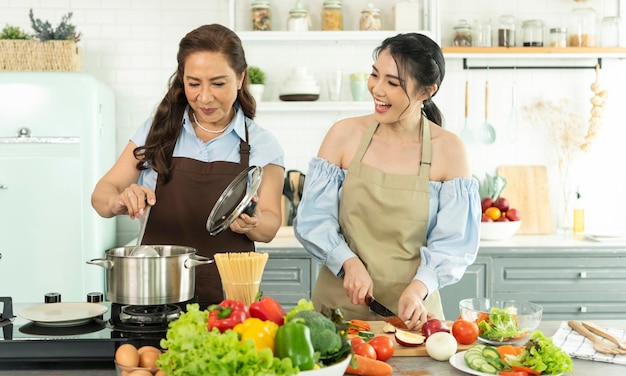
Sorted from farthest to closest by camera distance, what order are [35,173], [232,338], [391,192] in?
[35,173], [391,192], [232,338]

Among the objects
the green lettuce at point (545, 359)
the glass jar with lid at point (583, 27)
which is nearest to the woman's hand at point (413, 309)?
the green lettuce at point (545, 359)

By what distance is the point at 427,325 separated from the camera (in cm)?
228

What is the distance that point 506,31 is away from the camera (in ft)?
16.6

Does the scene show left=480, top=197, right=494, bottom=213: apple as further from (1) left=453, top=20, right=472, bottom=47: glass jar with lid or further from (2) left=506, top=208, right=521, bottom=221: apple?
(1) left=453, top=20, right=472, bottom=47: glass jar with lid

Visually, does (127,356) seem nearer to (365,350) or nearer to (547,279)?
(365,350)

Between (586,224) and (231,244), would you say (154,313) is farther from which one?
(586,224)

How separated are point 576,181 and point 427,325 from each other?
335cm

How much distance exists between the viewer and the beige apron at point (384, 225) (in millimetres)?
2713

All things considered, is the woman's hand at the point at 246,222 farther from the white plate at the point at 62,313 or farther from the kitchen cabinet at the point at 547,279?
the kitchen cabinet at the point at 547,279

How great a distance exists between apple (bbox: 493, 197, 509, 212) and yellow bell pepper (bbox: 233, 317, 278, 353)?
3475 millimetres

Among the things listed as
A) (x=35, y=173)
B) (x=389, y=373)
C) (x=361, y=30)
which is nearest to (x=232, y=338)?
(x=389, y=373)

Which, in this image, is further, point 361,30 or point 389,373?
point 361,30

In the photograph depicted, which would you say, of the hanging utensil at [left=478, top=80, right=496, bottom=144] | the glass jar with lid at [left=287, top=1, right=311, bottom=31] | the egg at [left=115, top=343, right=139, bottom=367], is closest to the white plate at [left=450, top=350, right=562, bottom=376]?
the egg at [left=115, top=343, right=139, bottom=367]

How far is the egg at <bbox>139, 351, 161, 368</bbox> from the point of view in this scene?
1.80 metres
